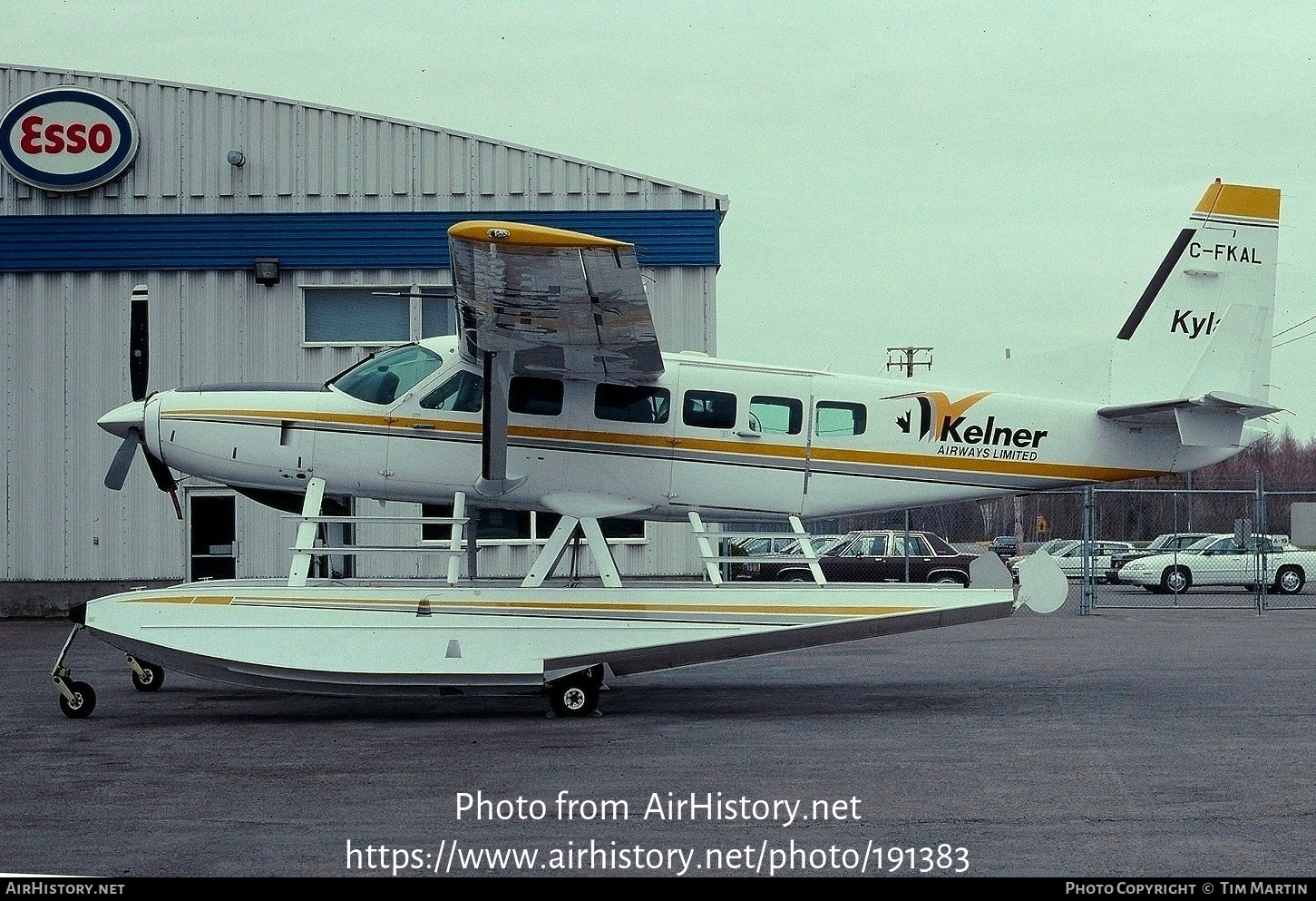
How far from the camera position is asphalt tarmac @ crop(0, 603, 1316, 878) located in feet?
20.5

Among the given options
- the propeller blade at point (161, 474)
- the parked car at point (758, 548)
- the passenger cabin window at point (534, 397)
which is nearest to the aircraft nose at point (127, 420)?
the propeller blade at point (161, 474)

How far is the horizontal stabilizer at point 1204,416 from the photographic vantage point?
11703mm

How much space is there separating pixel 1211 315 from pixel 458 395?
275 inches

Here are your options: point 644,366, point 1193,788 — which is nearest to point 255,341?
point 644,366

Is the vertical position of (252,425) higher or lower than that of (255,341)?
lower

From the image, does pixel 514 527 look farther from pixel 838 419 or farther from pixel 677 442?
pixel 838 419

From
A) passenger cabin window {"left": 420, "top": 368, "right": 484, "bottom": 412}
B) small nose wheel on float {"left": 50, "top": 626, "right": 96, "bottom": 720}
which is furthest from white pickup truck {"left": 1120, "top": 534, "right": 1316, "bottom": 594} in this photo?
small nose wheel on float {"left": 50, "top": 626, "right": 96, "bottom": 720}

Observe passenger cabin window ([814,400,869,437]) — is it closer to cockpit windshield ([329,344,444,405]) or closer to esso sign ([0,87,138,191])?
cockpit windshield ([329,344,444,405])

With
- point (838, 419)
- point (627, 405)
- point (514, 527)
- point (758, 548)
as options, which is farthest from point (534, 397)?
point (758, 548)

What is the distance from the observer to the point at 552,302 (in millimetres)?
10070

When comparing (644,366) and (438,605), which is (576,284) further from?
(438,605)

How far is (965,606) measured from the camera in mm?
11109

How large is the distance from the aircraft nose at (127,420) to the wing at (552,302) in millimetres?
3030

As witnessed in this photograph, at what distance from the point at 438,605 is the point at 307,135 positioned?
12.8m
